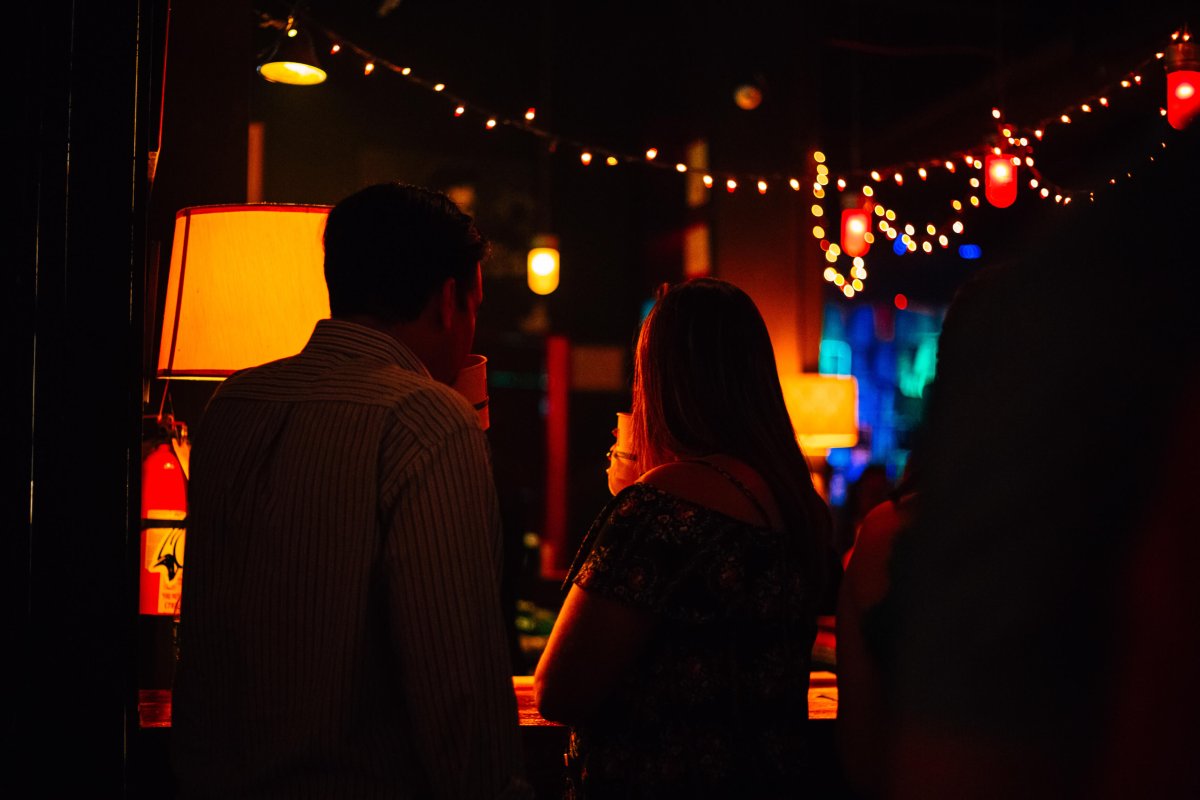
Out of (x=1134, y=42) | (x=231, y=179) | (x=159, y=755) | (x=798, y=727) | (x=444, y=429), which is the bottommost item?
(x=159, y=755)

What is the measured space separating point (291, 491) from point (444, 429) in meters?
0.17

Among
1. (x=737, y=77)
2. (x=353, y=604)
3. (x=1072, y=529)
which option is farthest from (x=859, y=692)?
(x=737, y=77)

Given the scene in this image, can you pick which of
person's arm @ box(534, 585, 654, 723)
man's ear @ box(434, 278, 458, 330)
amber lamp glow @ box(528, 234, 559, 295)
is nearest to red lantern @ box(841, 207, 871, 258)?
amber lamp glow @ box(528, 234, 559, 295)

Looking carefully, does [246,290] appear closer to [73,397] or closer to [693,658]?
[73,397]

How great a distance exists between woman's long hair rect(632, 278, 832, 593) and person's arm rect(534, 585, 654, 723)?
10.5 inches

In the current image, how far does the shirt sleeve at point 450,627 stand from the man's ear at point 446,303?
22 centimetres

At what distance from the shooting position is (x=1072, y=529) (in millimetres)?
315

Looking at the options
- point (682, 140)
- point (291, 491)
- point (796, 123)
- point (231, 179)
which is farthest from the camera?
point (682, 140)

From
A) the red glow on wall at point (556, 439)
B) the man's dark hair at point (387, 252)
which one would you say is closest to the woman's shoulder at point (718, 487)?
the man's dark hair at point (387, 252)

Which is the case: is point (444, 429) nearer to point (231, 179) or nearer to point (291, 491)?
point (291, 491)

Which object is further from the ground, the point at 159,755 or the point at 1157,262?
the point at 1157,262

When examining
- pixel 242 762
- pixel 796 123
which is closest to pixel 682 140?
pixel 796 123

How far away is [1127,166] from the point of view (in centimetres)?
34

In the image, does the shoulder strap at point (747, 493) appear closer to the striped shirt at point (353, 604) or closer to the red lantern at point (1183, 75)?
the striped shirt at point (353, 604)
